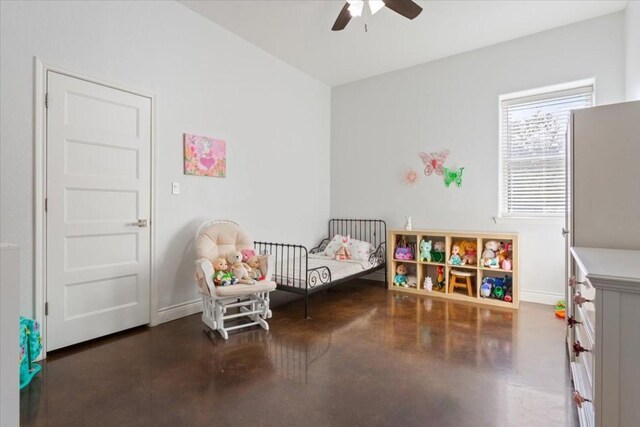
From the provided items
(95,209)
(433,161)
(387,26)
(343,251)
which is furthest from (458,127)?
(95,209)

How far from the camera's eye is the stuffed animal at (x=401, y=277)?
14.4 ft

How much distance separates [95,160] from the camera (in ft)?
8.69

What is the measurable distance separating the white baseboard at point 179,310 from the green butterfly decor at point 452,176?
3.29 metres

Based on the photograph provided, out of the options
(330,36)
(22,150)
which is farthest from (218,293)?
(330,36)

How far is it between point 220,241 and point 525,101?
12.4 feet

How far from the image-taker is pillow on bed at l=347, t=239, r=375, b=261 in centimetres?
439

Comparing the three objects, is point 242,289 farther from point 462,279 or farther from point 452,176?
point 452,176

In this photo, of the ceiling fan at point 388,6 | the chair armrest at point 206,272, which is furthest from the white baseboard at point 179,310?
the ceiling fan at point 388,6

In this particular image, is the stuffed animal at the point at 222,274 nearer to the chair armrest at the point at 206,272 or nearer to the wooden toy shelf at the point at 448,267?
the chair armrest at the point at 206,272

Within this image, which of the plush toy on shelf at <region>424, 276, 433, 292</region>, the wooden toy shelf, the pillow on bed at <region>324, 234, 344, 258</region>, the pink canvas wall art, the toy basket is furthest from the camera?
the pillow on bed at <region>324, 234, 344, 258</region>

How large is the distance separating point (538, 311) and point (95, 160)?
4391 millimetres

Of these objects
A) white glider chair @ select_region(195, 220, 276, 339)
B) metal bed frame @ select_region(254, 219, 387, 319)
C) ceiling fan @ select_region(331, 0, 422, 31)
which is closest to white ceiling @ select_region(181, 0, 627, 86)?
ceiling fan @ select_region(331, 0, 422, 31)

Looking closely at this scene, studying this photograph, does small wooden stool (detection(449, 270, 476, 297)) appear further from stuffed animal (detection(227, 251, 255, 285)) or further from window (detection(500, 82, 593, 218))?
stuffed animal (detection(227, 251, 255, 285))

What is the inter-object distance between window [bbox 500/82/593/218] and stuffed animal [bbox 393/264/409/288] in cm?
141
